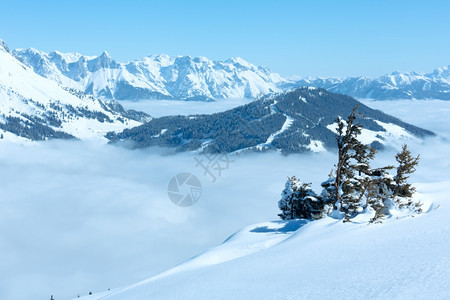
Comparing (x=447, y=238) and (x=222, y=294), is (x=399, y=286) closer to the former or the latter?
(x=447, y=238)

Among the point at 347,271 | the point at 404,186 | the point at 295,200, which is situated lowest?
the point at 295,200

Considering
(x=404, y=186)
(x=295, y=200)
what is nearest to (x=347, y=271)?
(x=404, y=186)

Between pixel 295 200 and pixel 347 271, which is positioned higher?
pixel 347 271

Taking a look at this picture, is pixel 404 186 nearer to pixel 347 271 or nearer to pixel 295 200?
pixel 295 200

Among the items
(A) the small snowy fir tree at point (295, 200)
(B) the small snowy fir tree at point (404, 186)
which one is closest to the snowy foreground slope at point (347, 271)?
(B) the small snowy fir tree at point (404, 186)

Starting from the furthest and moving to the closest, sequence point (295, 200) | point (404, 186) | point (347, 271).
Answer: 1. point (295, 200)
2. point (404, 186)
3. point (347, 271)

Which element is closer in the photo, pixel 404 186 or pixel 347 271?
pixel 347 271

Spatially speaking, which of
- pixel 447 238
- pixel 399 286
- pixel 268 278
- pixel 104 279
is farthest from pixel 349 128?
pixel 104 279

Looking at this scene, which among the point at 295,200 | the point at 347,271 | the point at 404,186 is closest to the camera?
the point at 347,271

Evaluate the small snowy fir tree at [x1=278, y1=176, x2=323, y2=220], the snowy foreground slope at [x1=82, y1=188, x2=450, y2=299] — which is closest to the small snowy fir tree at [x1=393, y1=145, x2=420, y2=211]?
the snowy foreground slope at [x1=82, y1=188, x2=450, y2=299]

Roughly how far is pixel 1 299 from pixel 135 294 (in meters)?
176

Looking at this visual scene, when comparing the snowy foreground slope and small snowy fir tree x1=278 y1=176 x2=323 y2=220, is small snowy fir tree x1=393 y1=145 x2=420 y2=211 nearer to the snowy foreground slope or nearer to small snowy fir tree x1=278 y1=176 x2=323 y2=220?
the snowy foreground slope

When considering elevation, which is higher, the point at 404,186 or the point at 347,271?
the point at 347,271

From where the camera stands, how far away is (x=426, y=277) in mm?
7172
